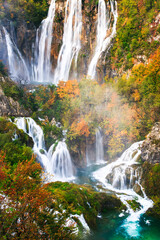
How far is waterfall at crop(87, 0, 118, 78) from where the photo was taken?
27984 millimetres

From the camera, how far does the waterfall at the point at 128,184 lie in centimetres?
1007

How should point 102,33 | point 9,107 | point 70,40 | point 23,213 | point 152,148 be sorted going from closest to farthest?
point 23,213
point 152,148
point 9,107
point 102,33
point 70,40

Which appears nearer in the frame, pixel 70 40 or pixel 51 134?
pixel 51 134

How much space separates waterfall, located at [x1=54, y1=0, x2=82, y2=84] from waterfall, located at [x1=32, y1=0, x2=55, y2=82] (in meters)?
2.81

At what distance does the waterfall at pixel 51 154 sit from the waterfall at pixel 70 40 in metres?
15.4

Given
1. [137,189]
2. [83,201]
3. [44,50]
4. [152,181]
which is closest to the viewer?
[83,201]

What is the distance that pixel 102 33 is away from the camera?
29234mm

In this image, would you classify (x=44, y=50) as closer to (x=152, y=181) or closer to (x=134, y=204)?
(x=152, y=181)

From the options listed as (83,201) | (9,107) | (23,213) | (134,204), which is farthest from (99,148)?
(23,213)

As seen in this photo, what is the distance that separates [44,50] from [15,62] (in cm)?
666

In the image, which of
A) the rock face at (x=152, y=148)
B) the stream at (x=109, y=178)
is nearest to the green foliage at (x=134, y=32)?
the stream at (x=109, y=178)

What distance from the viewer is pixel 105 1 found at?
29.0 m

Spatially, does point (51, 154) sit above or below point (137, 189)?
above

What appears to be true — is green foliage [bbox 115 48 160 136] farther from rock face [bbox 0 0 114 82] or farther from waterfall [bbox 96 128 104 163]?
rock face [bbox 0 0 114 82]
